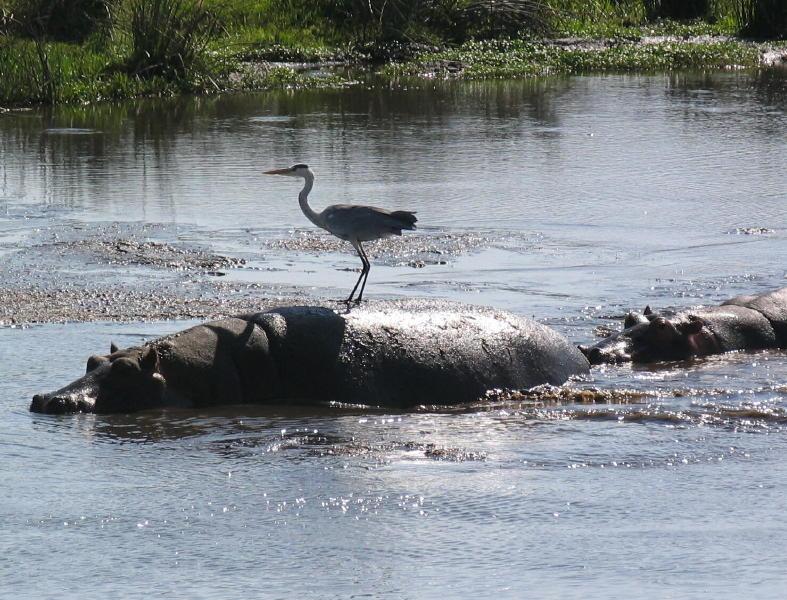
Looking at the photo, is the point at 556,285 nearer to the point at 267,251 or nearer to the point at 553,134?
→ the point at 267,251

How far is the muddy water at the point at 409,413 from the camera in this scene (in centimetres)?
506

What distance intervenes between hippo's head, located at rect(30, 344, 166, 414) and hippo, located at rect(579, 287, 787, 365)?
7.71ft

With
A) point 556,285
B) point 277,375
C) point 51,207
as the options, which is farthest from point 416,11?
point 277,375

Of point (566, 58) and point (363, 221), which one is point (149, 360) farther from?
point (566, 58)

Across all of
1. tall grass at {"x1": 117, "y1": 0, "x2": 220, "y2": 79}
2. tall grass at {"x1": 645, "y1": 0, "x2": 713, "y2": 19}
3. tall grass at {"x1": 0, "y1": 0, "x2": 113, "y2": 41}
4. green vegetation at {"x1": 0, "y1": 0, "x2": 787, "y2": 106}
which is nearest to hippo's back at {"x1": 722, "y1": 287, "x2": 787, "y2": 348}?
green vegetation at {"x1": 0, "y1": 0, "x2": 787, "y2": 106}

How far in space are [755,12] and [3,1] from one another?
1214 cm

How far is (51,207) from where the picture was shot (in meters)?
11.9

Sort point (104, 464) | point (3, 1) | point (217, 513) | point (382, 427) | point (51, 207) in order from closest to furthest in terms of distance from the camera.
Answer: point (217, 513), point (104, 464), point (382, 427), point (51, 207), point (3, 1)

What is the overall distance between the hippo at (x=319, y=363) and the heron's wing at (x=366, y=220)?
0.59 metres

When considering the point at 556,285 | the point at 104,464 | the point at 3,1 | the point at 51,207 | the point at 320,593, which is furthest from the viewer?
the point at 3,1

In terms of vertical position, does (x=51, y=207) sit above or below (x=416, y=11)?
below

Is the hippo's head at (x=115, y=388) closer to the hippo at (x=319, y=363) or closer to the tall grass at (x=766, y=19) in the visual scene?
the hippo at (x=319, y=363)

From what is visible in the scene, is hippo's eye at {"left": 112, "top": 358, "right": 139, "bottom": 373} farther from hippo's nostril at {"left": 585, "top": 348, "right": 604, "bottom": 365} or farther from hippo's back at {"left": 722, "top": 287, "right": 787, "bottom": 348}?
hippo's back at {"left": 722, "top": 287, "right": 787, "bottom": 348}

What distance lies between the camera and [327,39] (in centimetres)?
2275
